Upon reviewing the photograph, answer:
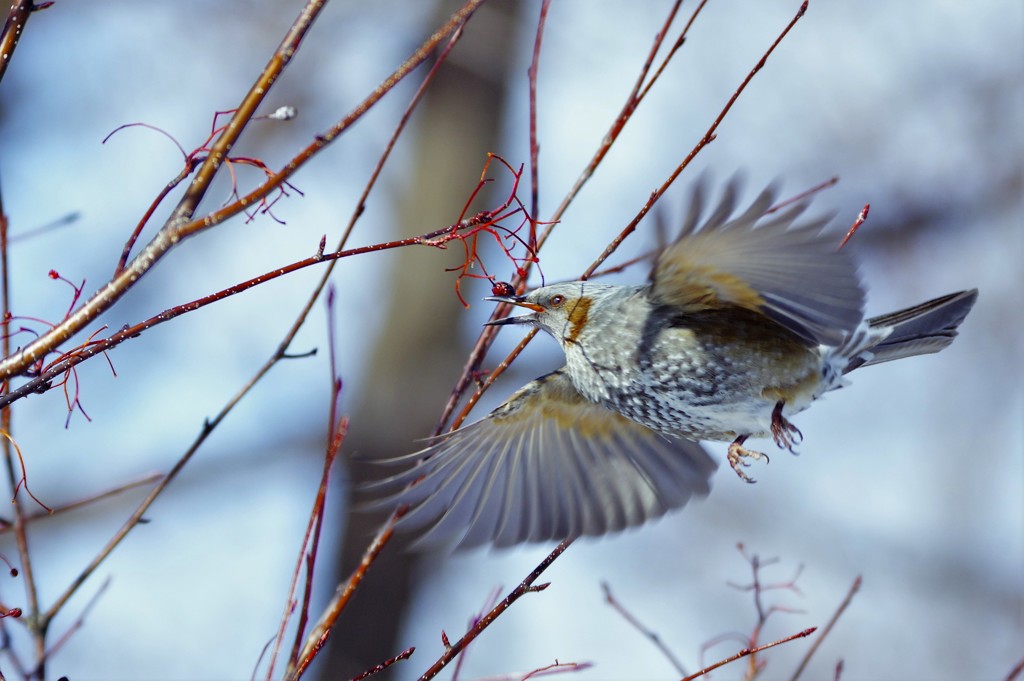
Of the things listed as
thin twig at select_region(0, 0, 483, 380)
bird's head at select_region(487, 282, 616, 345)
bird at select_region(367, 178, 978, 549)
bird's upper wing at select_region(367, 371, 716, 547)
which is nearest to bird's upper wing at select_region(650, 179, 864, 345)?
bird at select_region(367, 178, 978, 549)

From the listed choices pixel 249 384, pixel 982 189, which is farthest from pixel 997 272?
pixel 249 384

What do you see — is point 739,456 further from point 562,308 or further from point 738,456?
point 562,308

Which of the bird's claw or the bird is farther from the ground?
the bird

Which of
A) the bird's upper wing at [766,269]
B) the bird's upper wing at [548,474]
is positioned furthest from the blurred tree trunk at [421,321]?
the bird's upper wing at [766,269]

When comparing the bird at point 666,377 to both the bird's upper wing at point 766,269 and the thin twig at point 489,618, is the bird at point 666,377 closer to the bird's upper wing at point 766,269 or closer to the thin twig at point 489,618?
the bird's upper wing at point 766,269

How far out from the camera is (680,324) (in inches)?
113

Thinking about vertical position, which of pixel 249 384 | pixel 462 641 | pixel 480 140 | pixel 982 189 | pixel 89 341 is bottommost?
pixel 462 641

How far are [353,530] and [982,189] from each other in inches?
201

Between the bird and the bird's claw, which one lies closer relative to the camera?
the bird

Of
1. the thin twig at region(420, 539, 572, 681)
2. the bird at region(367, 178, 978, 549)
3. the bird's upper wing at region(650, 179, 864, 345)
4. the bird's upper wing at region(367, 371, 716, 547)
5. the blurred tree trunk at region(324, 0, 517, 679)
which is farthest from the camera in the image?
the blurred tree trunk at region(324, 0, 517, 679)

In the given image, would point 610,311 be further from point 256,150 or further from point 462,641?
point 256,150

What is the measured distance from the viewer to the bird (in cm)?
249

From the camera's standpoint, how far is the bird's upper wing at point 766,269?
7.74ft

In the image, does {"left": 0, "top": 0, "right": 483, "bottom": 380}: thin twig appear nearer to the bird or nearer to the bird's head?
the bird
